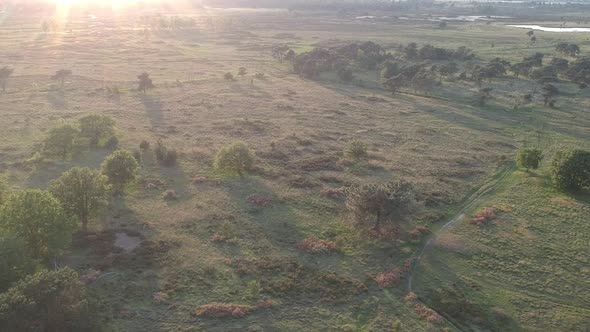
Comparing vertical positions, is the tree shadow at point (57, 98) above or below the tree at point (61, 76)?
below


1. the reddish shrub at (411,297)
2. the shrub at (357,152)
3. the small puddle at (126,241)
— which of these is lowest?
the reddish shrub at (411,297)

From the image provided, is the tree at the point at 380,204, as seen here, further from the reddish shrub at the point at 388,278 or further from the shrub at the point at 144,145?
the shrub at the point at 144,145

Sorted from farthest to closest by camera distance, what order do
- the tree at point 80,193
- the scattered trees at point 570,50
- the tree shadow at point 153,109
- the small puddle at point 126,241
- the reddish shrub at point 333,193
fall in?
the scattered trees at point 570,50
the tree shadow at point 153,109
the reddish shrub at point 333,193
the tree at point 80,193
the small puddle at point 126,241

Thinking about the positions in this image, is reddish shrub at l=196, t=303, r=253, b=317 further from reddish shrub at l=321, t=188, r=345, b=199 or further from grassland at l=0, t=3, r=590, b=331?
reddish shrub at l=321, t=188, r=345, b=199

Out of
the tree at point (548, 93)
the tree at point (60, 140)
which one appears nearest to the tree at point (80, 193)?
the tree at point (60, 140)

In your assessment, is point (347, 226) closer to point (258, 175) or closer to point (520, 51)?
point (258, 175)

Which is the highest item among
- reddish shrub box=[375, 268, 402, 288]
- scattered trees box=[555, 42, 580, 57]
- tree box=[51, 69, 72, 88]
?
scattered trees box=[555, 42, 580, 57]

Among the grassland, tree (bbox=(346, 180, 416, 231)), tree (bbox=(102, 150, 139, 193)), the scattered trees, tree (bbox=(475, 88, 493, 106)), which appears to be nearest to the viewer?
the grassland

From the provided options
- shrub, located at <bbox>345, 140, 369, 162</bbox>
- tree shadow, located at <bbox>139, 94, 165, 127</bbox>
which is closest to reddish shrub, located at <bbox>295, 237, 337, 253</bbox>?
shrub, located at <bbox>345, 140, 369, 162</bbox>

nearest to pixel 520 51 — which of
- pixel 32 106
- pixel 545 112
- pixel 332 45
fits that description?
pixel 332 45
